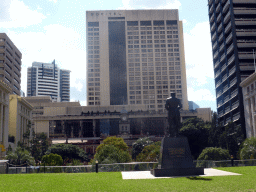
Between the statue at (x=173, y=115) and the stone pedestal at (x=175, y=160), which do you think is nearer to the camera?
the stone pedestal at (x=175, y=160)

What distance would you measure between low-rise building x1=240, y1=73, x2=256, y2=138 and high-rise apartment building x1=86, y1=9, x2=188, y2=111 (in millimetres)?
92113

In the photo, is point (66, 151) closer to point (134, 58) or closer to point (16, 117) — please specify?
point (16, 117)

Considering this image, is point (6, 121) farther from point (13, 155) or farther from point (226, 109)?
point (226, 109)

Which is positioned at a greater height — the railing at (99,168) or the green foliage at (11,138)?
the green foliage at (11,138)

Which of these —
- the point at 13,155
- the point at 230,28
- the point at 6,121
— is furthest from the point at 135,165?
the point at 230,28

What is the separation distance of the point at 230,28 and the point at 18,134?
63.1 m

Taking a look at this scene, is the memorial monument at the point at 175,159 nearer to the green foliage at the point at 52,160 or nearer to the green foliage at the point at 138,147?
the green foliage at the point at 52,160

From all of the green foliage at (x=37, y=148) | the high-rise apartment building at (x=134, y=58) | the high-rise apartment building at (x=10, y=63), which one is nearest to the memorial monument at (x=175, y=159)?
the green foliage at (x=37, y=148)

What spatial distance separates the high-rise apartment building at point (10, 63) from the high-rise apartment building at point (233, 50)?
72.6 m

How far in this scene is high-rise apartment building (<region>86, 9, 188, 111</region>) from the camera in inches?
6358

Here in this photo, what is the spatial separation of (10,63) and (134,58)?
2777 inches

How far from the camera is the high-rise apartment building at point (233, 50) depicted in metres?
77.1

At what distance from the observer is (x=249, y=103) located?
66625 millimetres

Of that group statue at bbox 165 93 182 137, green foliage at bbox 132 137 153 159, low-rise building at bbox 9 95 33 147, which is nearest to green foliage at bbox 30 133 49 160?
low-rise building at bbox 9 95 33 147
